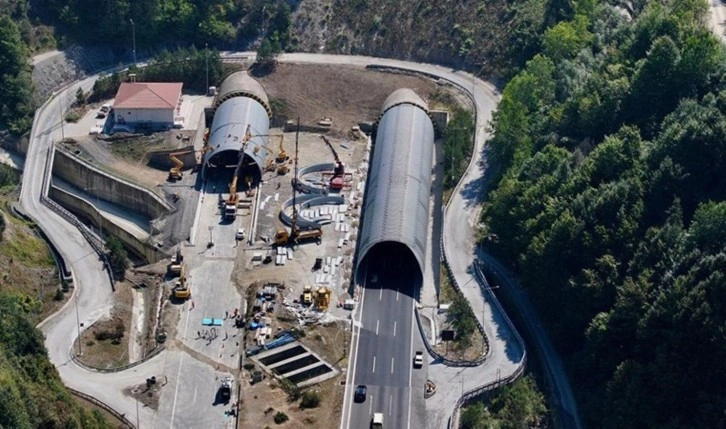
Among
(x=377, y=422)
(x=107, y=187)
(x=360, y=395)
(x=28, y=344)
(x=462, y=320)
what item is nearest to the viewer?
(x=28, y=344)

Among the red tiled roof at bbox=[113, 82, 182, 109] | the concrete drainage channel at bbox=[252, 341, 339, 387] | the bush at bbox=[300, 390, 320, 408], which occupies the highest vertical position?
the red tiled roof at bbox=[113, 82, 182, 109]

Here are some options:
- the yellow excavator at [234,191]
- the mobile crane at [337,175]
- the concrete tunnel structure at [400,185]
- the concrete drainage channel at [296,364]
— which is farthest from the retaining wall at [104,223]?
the concrete tunnel structure at [400,185]

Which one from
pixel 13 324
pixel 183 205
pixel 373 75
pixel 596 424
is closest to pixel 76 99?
pixel 183 205

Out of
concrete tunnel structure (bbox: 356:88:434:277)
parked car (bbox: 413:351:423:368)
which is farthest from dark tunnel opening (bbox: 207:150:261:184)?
parked car (bbox: 413:351:423:368)

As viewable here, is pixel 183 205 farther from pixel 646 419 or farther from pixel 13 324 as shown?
pixel 646 419

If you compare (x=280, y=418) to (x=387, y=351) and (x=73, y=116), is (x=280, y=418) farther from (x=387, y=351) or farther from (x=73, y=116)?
(x=73, y=116)

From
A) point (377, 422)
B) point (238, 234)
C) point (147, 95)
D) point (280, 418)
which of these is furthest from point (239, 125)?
point (377, 422)

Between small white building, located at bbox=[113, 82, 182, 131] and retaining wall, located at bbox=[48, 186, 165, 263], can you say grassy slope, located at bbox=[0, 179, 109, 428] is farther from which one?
small white building, located at bbox=[113, 82, 182, 131]
